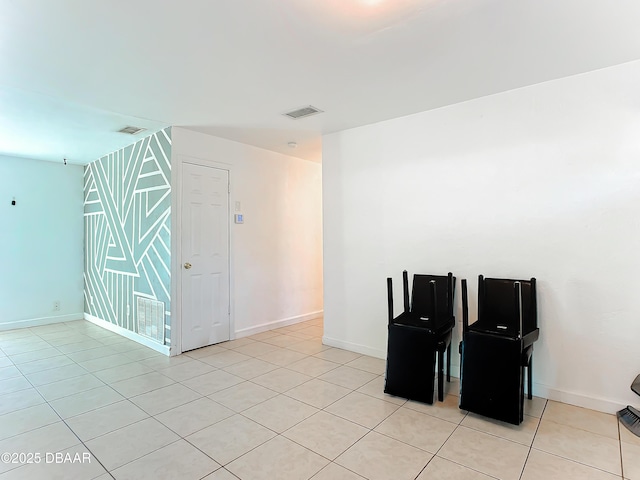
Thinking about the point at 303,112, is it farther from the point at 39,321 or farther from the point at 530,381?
the point at 39,321

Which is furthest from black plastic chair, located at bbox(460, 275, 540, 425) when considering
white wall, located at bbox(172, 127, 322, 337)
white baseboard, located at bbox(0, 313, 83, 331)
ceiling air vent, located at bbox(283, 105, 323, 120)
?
white baseboard, located at bbox(0, 313, 83, 331)

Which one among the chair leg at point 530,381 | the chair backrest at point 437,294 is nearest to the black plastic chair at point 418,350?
the chair backrest at point 437,294

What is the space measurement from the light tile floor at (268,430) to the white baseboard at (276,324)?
103 cm

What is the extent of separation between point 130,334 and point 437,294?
401cm

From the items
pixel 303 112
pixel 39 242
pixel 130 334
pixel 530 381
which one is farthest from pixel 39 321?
pixel 530 381

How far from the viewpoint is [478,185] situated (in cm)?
323

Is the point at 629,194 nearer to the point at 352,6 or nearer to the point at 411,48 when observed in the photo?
the point at 411,48

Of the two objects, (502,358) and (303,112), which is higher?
(303,112)

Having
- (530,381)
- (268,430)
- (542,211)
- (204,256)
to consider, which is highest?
(542,211)

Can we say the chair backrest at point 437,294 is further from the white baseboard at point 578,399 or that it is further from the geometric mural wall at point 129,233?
the geometric mural wall at point 129,233

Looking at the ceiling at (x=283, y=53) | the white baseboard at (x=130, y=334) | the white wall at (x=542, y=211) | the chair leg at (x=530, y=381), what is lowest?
the white baseboard at (x=130, y=334)

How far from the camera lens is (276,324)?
5.17m

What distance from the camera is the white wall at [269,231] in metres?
4.53

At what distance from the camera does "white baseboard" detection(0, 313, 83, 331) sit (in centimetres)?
523
